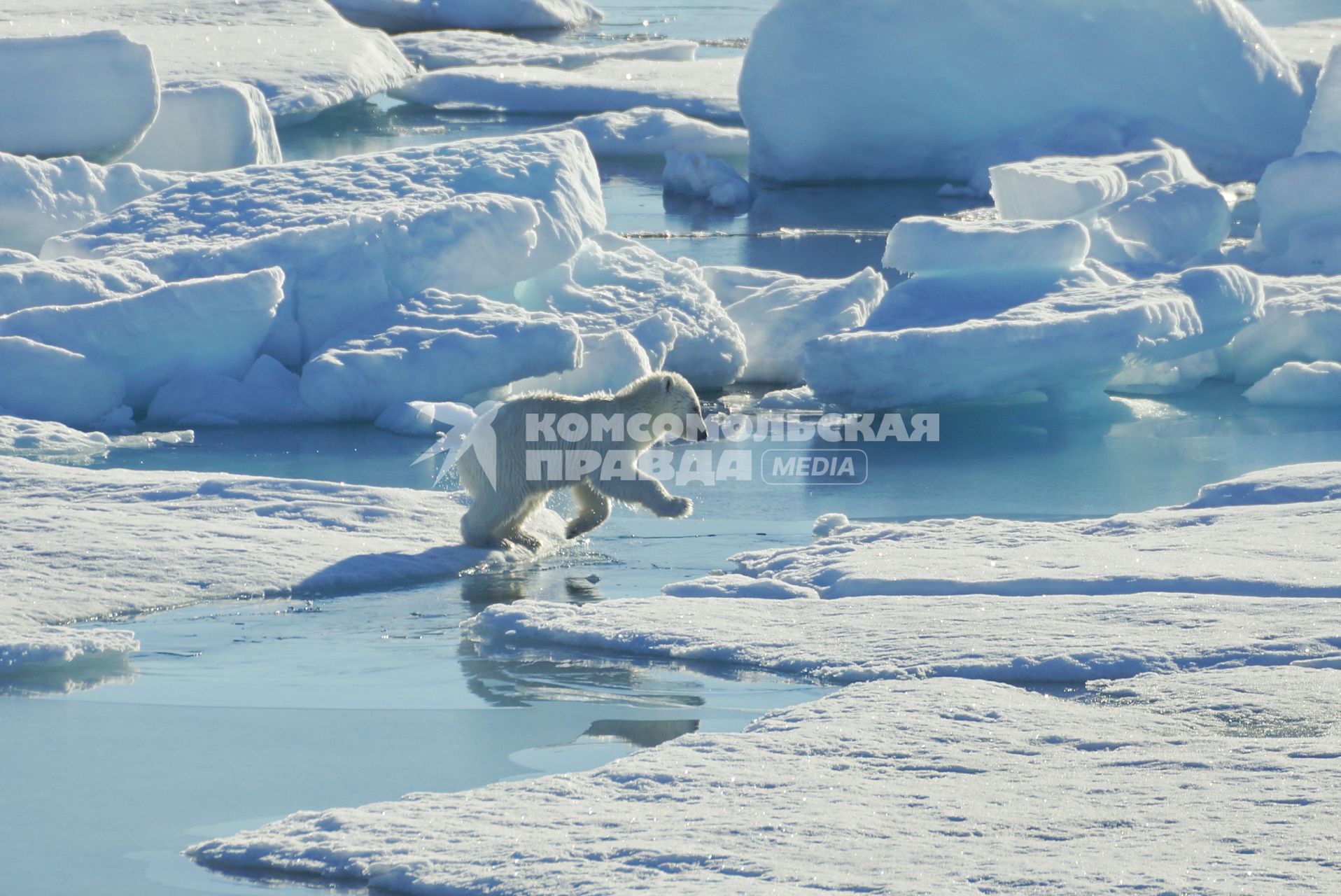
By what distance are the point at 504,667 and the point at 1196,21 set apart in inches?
479

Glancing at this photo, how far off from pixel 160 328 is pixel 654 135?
30.3 feet

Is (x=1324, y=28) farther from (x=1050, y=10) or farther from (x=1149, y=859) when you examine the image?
(x=1149, y=859)

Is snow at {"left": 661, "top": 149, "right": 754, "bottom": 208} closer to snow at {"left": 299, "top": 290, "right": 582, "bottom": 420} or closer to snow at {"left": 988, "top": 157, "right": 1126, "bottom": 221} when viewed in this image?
snow at {"left": 988, "top": 157, "right": 1126, "bottom": 221}

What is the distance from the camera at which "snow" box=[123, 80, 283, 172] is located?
12.4 m

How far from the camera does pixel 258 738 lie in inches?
151

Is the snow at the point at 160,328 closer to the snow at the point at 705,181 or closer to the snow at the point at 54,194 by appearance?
the snow at the point at 54,194

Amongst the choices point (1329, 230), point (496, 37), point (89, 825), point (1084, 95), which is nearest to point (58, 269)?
point (89, 825)

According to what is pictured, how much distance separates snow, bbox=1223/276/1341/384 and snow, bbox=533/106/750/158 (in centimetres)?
791

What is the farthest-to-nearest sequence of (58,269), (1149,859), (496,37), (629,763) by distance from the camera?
(496,37) → (58,269) → (629,763) → (1149,859)

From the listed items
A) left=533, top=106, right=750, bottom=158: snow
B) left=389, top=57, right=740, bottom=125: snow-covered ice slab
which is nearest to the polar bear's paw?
left=533, top=106, right=750, bottom=158: snow

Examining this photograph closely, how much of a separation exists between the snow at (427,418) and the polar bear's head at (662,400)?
6.63 feet

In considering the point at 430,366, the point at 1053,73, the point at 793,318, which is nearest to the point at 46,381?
the point at 430,366

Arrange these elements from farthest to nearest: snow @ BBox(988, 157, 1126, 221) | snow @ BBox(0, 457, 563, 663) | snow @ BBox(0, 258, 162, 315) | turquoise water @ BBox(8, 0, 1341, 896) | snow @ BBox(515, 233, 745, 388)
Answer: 1. snow @ BBox(988, 157, 1126, 221)
2. snow @ BBox(515, 233, 745, 388)
3. snow @ BBox(0, 258, 162, 315)
4. snow @ BBox(0, 457, 563, 663)
5. turquoise water @ BBox(8, 0, 1341, 896)

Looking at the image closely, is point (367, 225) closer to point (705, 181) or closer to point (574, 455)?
point (574, 455)
